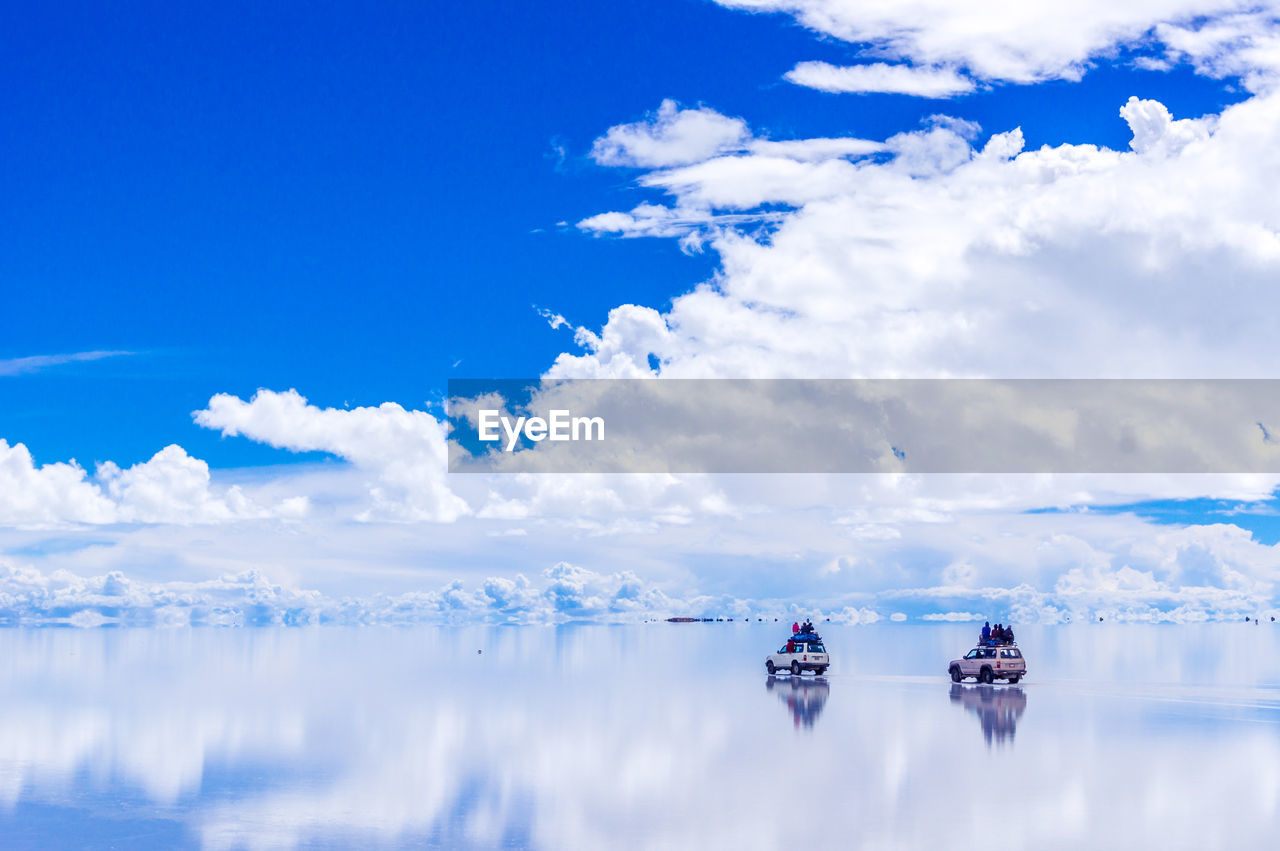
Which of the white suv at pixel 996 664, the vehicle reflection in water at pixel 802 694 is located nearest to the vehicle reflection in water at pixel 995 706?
the white suv at pixel 996 664

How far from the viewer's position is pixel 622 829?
26.2 meters

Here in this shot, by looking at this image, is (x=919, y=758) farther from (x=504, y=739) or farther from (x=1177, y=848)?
(x=504, y=739)

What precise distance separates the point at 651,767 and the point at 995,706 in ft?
82.4

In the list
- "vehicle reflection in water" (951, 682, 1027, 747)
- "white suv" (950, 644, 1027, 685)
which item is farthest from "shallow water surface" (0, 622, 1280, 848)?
"white suv" (950, 644, 1027, 685)

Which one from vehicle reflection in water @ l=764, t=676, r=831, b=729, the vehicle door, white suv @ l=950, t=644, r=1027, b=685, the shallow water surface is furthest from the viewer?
the vehicle door

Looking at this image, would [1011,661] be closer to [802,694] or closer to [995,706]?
[802,694]

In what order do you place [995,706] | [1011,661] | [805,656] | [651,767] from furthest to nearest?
[805,656]
[1011,661]
[995,706]
[651,767]

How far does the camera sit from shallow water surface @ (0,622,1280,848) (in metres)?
26.0

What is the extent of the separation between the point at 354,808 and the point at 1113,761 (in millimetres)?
22018

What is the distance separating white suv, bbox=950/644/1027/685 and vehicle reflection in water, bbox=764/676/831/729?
340 inches

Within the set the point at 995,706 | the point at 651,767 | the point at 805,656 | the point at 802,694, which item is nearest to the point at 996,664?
the point at 802,694

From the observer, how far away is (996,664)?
68.0 meters

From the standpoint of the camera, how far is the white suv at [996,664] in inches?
2677

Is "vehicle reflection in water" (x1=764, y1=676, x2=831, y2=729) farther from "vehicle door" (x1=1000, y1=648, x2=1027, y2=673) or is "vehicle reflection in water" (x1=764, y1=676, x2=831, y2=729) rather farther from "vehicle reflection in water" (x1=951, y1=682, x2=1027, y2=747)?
"vehicle door" (x1=1000, y1=648, x2=1027, y2=673)
